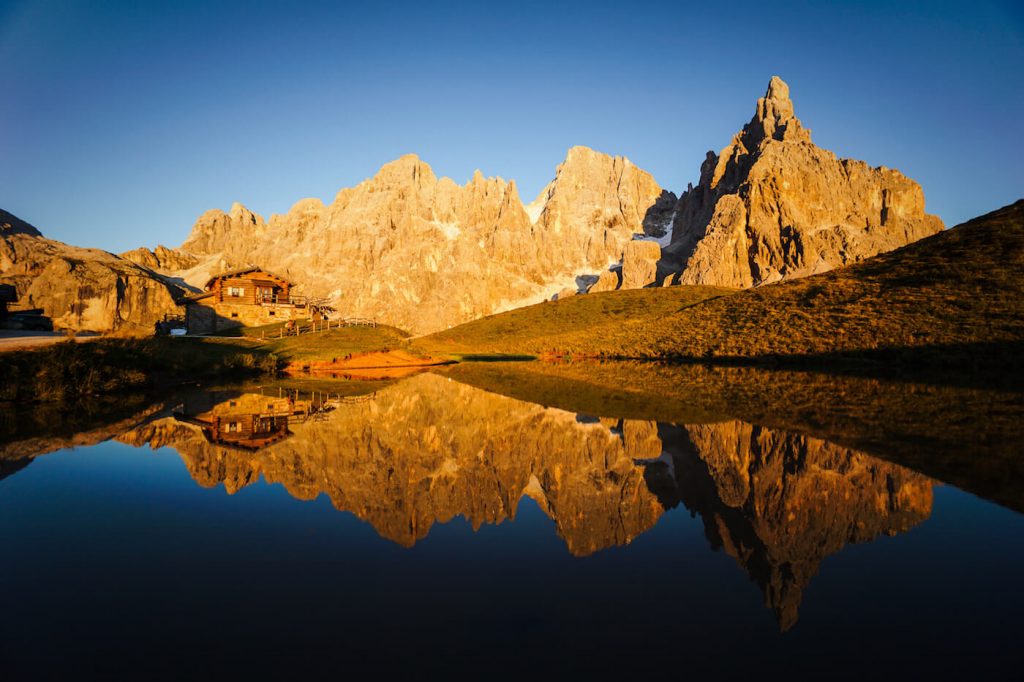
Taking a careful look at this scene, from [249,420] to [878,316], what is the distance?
5044 cm

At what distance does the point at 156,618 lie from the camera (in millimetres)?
4984

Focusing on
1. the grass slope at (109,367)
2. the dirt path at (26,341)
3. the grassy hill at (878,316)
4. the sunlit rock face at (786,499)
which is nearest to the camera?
the sunlit rock face at (786,499)

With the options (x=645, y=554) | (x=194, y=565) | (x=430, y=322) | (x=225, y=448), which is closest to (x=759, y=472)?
(x=645, y=554)

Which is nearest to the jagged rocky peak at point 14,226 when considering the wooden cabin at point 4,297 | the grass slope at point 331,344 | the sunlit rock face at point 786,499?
the wooden cabin at point 4,297

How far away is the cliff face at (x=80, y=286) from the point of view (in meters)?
121

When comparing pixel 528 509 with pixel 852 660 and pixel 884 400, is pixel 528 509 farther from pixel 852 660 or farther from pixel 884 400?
pixel 884 400

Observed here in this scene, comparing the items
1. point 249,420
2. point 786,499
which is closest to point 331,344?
point 249,420

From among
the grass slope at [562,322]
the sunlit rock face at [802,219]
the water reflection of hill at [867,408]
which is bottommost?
the water reflection of hill at [867,408]

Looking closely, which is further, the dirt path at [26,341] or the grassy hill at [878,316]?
the grassy hill at [878,316]

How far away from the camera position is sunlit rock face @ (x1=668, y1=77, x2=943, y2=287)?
160750mm

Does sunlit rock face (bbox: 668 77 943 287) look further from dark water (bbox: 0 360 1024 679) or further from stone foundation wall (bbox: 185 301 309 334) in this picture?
dark water (bbox: 0 360 1024 679)

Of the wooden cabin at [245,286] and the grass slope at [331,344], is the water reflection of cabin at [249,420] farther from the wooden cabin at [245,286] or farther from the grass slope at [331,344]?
the wooden cabin at [245,286]

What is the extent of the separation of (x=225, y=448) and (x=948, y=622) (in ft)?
46.0

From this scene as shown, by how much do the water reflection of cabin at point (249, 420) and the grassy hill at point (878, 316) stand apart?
1538 inches
